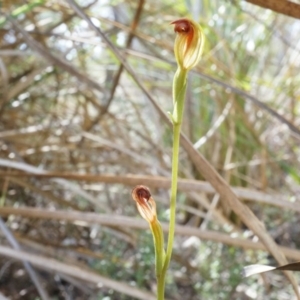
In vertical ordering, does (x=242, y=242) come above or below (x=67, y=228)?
above

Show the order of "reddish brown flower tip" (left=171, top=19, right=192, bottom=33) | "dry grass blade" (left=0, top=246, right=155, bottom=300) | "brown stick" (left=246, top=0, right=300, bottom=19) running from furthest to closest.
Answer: "dry grass blade" (left=0, top=246, right=155, bottom=300) → "brown stick" (left=246, top=0, right=300, bottom=19) → "reddish brown flower tip" (left=171, top=19, right=192, bottom=33)

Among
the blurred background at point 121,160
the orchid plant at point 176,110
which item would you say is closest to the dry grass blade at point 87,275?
the blurred background at point 121,160

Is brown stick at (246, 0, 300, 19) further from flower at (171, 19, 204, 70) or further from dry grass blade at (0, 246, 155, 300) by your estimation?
dry grass blade at (0, 246, 155, 300)

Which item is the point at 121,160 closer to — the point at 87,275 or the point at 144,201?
the point at 87,275

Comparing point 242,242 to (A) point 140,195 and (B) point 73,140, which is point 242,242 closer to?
(A) point 140,195

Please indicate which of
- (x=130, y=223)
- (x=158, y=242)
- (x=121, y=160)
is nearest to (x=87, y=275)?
(x=130, y=223)

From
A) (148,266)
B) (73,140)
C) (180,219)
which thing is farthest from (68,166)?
(148,266)

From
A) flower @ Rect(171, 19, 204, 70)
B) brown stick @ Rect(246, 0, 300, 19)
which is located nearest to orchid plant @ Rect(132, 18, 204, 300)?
flower @ Rect(171, 19, 204, 70)
